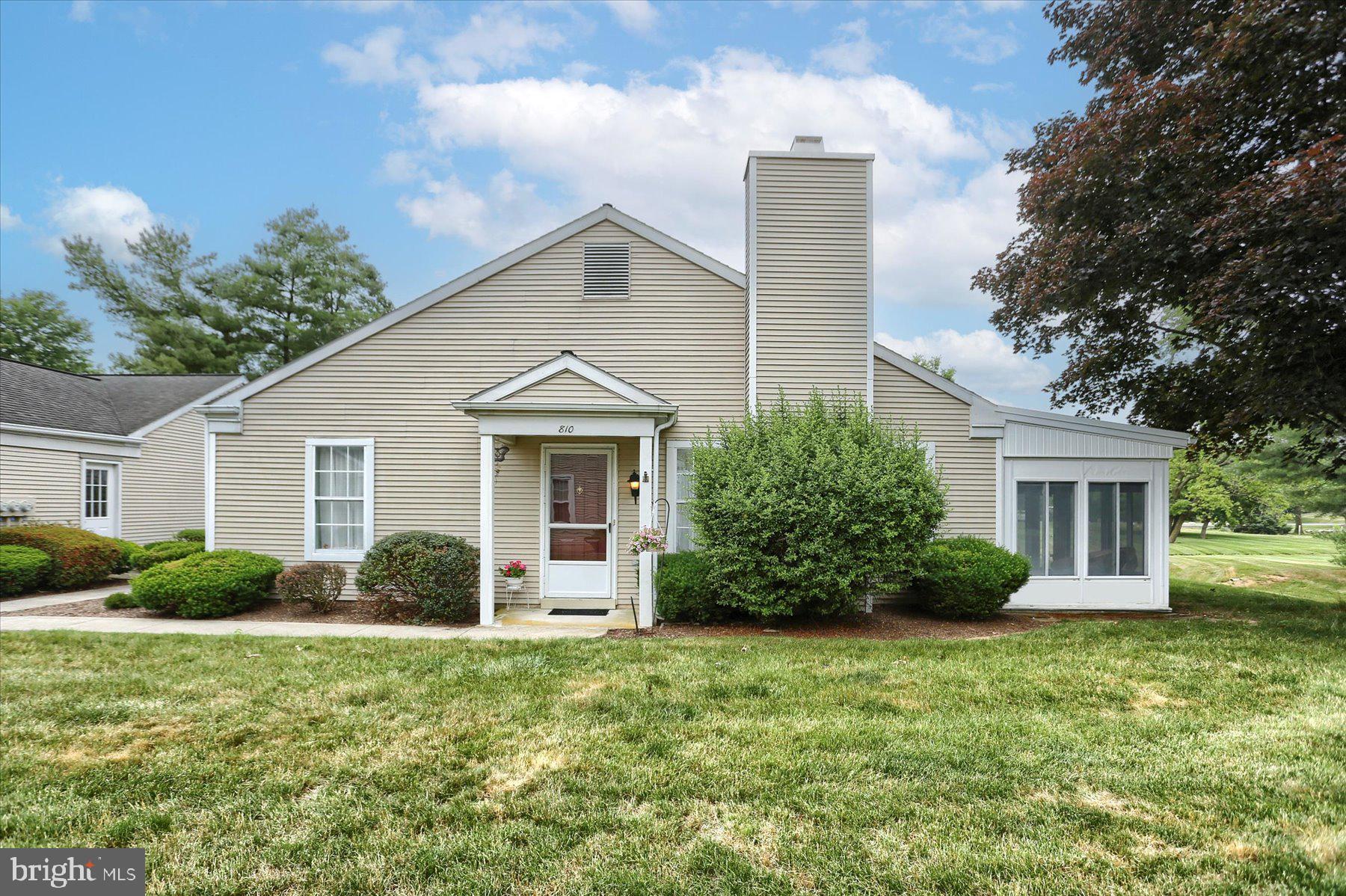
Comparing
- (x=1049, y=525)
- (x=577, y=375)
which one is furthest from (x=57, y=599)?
(x=1049, y=525)

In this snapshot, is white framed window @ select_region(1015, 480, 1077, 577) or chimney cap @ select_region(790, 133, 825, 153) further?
white framed window @ select_region(1015, 480, 1077, 577)

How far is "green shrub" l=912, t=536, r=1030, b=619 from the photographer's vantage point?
28.2ft

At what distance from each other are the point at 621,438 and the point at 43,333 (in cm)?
3157

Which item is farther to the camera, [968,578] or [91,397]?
[91,397]

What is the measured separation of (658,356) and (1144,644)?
7.25 meters

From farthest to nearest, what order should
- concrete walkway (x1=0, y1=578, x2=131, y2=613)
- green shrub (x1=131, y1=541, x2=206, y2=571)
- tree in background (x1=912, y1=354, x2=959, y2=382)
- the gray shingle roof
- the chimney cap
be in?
tree in background (x1=912, y1=354, x2=959, y2=382)
the gray shingle roof
green shrub (x1=131, y1=541, x2=206, y2=571)
concrete walkway (x1=0, y1=578, x2=131, y2=613)
the chimney cap

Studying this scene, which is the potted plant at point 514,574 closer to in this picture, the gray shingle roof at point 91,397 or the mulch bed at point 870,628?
the mulch bed at point 870,628

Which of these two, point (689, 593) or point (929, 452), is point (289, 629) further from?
point (929, 452)

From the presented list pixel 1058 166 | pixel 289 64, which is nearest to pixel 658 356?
pixel 1058 166

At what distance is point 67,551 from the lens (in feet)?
38.6

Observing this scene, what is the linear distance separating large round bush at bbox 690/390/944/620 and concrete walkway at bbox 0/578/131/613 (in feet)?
34.1

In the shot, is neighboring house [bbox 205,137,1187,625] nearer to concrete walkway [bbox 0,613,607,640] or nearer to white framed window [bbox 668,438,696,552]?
white framed window [bbox 668,438,696,552]

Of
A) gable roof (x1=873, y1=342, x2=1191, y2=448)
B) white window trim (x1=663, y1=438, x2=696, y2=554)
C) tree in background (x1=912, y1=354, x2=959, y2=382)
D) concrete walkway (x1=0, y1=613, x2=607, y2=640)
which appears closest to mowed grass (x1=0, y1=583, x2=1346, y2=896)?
concrete walkway (x1=0, y1=613, x2=607, y2=640)

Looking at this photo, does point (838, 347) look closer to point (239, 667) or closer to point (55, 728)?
point (239, 667)
